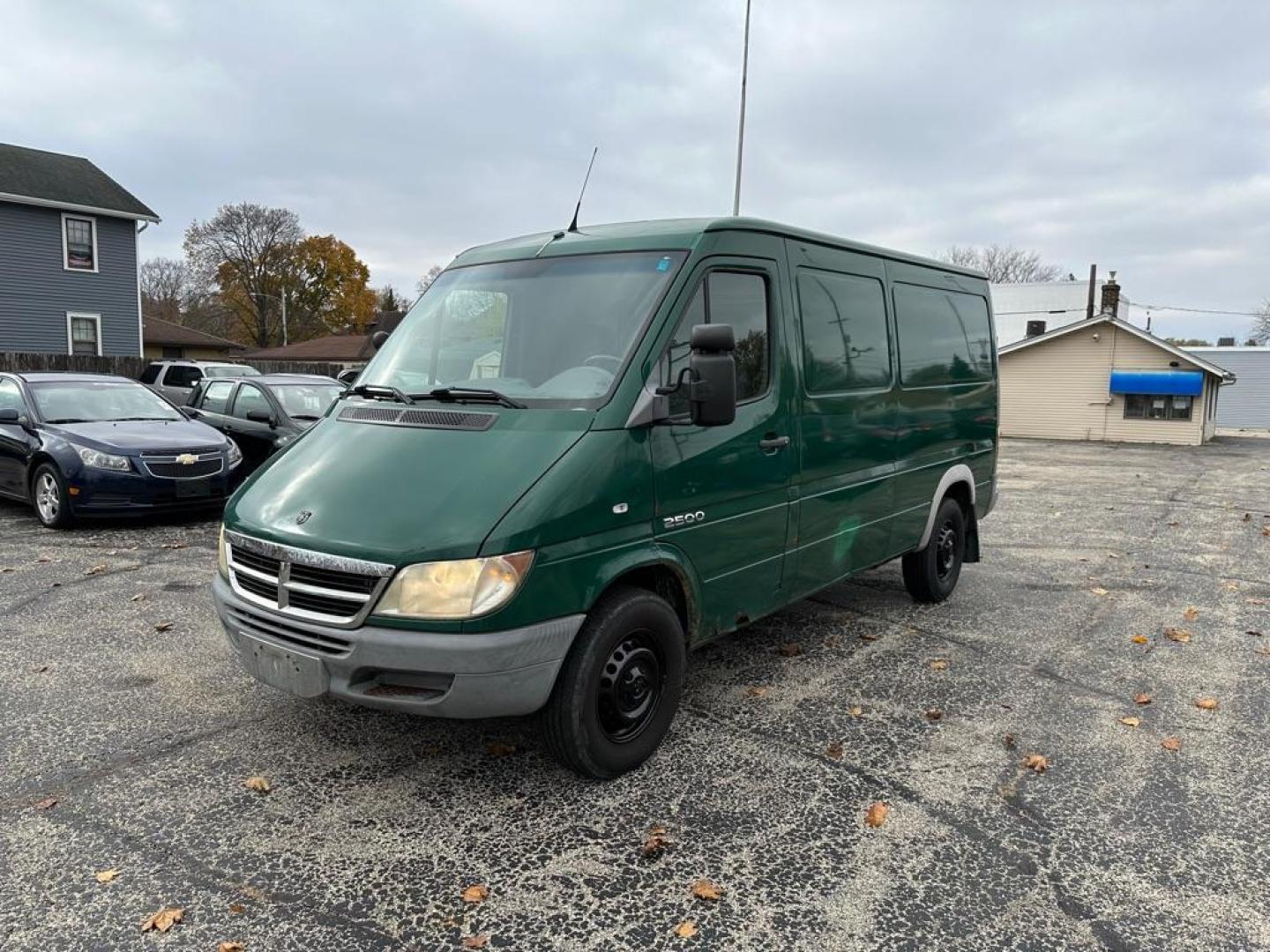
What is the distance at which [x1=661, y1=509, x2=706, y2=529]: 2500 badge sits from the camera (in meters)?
3.69

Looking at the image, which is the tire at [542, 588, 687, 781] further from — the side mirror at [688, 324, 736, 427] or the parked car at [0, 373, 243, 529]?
the parked car at [0, 373, 243, 529]

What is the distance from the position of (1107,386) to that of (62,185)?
114 ft

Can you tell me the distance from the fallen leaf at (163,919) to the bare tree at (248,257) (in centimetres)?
6501

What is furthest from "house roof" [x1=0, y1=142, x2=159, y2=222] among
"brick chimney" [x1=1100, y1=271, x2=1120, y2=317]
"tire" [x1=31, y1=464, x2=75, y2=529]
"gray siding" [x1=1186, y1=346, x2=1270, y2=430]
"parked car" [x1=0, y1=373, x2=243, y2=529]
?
"gray siding" [x1=1186, y1=346, x2=1270, y2=430]

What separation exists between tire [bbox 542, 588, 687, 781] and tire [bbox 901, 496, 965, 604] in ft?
10.5

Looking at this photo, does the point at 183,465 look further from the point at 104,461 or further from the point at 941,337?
the point at 941,337

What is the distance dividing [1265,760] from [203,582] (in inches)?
273

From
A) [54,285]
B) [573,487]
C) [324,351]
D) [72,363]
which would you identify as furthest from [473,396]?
[324,351]

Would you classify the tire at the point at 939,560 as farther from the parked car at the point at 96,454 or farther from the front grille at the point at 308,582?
the parked car at the point at 96,454

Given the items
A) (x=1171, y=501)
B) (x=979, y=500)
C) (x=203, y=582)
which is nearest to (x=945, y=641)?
(x=979, y=500)

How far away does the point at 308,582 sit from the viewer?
3295 mm

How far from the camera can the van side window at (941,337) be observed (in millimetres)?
5750

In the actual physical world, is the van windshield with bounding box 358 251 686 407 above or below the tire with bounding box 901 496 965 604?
above

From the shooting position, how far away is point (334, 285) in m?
64.2
